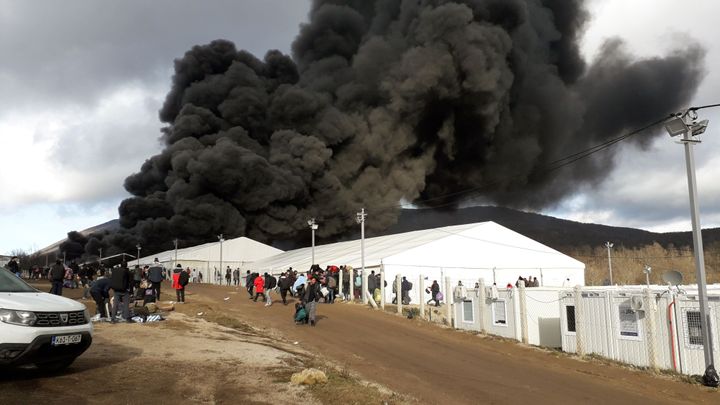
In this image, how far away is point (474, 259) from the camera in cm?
3294

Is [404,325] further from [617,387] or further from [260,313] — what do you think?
[617,387]

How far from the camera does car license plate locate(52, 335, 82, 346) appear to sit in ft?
22.7

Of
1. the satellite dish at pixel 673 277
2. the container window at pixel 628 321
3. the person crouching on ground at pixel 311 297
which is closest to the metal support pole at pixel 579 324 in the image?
the container window at pixel 628 321

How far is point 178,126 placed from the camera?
65938mm

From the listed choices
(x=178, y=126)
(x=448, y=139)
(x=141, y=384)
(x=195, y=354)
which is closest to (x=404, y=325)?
(x=195, y=354)

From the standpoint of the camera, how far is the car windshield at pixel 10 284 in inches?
292

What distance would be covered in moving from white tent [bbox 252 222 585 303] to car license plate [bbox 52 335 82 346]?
22.7 m

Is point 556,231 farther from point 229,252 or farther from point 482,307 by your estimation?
point 482,307

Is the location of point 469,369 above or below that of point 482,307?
below

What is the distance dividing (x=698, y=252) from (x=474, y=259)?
71.6 feet

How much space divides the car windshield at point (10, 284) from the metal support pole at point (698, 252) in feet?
37.7

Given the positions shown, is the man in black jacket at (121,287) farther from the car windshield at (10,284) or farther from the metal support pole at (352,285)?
the metal support pole at (352,285)

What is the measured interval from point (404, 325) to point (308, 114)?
4723cm

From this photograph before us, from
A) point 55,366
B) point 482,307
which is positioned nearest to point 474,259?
point 482,307
